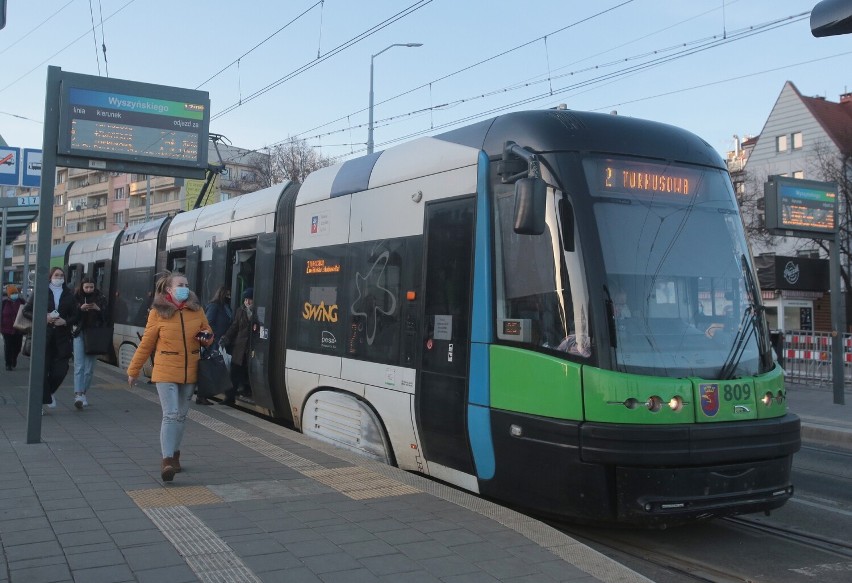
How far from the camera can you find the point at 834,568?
215 inches

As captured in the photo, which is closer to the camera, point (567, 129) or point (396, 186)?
point (567, 129)

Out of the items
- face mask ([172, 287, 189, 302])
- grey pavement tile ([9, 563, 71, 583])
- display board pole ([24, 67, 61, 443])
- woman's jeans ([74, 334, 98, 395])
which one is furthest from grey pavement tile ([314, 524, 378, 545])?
woman's jeans ([74, 334, 98, 395])

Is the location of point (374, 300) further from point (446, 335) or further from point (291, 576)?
point (291, 576)

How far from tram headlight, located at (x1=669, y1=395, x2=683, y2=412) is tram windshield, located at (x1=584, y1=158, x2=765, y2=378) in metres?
0.18

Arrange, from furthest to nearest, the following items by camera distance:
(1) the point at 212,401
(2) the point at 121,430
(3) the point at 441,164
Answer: (1) the point at 212,401 → (2) the point at 121,430 → (3) the point at 441,164

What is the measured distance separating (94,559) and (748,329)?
4758 millimetres

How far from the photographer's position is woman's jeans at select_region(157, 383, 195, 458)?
660 cm

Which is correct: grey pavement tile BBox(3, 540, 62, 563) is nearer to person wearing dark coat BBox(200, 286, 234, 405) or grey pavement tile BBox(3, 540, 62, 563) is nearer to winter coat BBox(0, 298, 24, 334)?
person wearing dark coat BBox(200, 286, 234, 405)

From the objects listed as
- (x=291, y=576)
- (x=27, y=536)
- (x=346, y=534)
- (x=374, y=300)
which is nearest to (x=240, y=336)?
(x=374, y=300)

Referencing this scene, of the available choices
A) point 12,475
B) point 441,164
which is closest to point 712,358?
point 441,164

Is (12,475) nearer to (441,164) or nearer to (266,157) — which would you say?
(441,164)

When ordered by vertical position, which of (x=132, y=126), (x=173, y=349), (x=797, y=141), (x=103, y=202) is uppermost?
(x=103, y=202)

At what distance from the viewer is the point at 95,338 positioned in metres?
10.6

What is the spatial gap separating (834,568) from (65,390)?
11035mm
